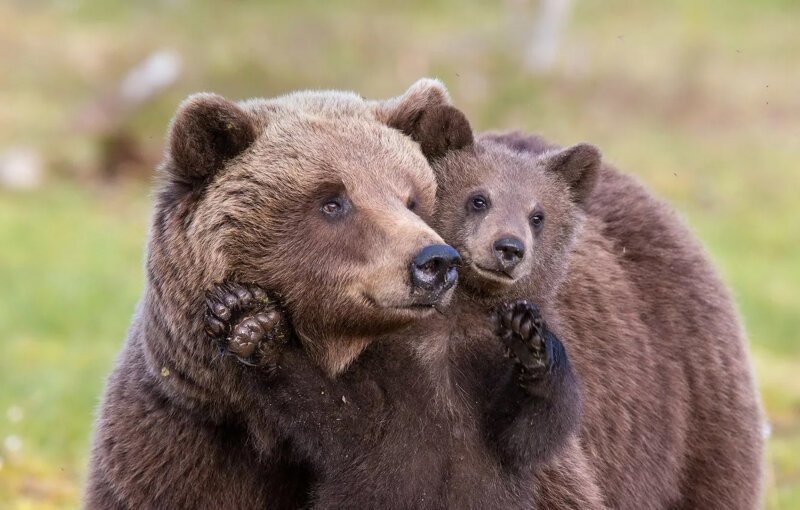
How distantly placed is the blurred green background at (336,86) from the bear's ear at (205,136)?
382 cm

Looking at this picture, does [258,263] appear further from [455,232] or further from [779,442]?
[779,442]

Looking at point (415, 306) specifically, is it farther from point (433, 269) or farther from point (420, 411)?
point (420, 411)


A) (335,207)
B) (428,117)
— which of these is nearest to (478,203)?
(428,117)

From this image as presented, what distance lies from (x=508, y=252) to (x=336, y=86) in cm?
1941

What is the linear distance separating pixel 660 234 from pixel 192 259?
2900 mm

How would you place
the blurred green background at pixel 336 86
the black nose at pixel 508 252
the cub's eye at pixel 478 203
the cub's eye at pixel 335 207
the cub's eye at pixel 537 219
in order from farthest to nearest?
the blurred green background at pixel 336 86 → the cub's eye at pixel 537 219 → the cub's eye at pixel 478 203 → the black nose at pixel 508 252 → the cub's eye at pixel 335 207

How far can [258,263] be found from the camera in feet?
15.0

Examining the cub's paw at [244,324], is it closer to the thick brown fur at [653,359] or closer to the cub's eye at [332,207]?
the cub's eye at [332,207]

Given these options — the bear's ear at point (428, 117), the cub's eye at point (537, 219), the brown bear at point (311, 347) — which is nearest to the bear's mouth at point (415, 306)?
the brown bear at point (311, 347)

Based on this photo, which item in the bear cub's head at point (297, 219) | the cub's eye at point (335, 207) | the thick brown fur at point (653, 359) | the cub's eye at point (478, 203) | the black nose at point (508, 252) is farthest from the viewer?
the thick brown fur at point (653, 359)

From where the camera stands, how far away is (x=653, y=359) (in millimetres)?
6062

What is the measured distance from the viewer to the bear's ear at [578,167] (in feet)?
A: 18.4

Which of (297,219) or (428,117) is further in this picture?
(428,117)

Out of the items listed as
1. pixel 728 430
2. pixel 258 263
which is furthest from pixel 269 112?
pixel 728 430
